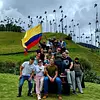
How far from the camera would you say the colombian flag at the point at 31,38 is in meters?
14.8

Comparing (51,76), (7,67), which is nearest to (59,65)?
(51,76)

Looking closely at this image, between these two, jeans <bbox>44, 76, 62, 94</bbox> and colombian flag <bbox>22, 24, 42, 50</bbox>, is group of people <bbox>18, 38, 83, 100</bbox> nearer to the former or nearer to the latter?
jeans <bbox>44, 76, 62, 94</bbox>

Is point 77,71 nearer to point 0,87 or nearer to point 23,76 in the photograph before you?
point 23,76

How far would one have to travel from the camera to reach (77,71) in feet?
51.6

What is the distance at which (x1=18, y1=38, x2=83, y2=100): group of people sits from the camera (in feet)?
44.6

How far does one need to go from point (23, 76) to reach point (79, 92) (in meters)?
3.38

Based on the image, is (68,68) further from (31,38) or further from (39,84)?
(31,38)

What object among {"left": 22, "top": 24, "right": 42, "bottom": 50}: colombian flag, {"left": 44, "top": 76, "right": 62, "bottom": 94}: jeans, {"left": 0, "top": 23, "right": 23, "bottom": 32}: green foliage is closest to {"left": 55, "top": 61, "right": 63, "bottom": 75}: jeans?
{"left": 44, "top": 76, "right": 62, "bottom": 94}: jeans

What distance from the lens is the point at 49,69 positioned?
13.7 metres

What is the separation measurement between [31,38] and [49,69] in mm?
1945

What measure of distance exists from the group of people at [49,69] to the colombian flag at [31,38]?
0.48 m

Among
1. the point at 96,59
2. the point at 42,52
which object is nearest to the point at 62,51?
the point at 42,52

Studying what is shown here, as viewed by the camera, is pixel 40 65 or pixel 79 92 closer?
pixel 40 65

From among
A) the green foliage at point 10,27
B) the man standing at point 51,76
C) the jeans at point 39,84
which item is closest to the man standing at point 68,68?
the man standing at point 51,76
